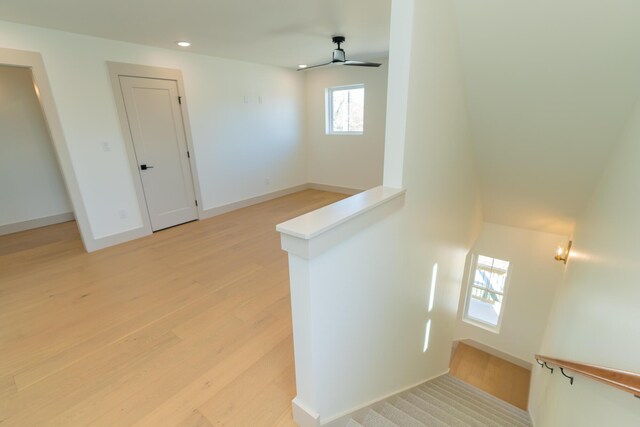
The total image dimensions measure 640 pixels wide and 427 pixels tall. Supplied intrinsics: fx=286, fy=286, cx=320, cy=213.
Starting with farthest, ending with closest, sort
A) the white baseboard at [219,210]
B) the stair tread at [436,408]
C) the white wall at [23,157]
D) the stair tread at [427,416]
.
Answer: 1. the white wall at [23,157]
2. the white baseboard at [219,210]
3. the stair tread at [436,408]
4. the stair tread at [427,416]

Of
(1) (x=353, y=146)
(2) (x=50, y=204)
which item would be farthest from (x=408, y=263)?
(2) (x=50, y=204)

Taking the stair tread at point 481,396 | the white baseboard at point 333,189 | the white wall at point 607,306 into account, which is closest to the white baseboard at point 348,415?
the white wall at point 607,306

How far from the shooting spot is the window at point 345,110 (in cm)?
549

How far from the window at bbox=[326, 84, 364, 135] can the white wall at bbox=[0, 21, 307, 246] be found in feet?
2.07

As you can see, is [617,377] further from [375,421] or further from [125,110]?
[125,110]

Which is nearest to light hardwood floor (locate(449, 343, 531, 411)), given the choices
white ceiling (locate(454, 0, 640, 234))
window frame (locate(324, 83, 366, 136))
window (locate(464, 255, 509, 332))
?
window (locate(464, 255, 509, 332))

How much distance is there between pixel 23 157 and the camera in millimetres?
4238

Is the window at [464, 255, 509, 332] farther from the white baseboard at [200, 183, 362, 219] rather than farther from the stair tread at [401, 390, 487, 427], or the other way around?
the stair tread at [401, 390, 487, 427]

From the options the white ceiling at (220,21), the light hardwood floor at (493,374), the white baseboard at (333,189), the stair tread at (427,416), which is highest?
the white ceiling at (220,21)

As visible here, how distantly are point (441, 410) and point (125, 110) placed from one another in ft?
15.1

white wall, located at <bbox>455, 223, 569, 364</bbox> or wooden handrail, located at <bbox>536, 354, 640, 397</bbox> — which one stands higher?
wooden handrail, located at <bbox>536, 354, 640, 397</bbox>

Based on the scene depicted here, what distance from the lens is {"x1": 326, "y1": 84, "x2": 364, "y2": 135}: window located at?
18.0 feet

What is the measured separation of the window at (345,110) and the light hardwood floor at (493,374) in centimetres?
455

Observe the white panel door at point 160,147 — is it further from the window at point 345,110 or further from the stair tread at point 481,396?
the stair tread at point 481,396
